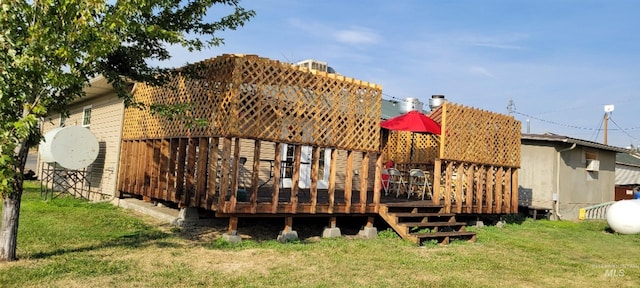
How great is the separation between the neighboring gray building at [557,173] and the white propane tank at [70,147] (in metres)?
12.3

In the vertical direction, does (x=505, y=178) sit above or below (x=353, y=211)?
above

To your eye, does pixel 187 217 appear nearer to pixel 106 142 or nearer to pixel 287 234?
pixel 287 234

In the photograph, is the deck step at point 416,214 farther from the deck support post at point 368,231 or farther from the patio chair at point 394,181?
the patio chair at point 394,181

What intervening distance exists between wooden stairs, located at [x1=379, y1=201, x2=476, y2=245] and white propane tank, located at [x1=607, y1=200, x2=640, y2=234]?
4788 millimetres

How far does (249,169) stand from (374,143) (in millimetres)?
4083

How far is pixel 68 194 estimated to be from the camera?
13.2 metres

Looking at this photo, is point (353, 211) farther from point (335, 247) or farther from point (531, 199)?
point (531, 199)

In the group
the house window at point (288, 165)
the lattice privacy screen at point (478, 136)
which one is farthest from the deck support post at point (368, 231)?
the house window at point (288, 165)

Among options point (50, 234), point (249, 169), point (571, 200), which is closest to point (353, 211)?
point (249, 169)

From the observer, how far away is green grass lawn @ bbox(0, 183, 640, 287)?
507 cm

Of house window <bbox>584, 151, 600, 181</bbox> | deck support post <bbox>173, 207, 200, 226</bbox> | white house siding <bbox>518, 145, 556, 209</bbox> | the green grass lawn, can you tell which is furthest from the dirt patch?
house window <bbox>584, 151, 600, 181</bbox>

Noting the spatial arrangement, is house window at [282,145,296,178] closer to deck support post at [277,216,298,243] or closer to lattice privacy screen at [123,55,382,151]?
lattice privacy screen at [123,55,382,151]

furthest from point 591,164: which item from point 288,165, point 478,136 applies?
point 288,165

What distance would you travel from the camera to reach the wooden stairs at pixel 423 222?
8.40 m
